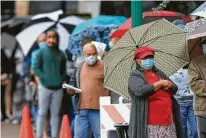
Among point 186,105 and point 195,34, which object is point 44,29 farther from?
point 195,34

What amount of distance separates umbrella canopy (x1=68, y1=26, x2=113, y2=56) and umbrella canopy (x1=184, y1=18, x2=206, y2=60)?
11.5 ft

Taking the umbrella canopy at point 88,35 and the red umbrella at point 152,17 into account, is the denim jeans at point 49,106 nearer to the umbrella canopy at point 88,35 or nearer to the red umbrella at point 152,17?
the umbrella canopy at point 88,35

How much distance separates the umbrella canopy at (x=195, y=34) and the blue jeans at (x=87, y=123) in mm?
1829

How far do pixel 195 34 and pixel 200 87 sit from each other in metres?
0.68

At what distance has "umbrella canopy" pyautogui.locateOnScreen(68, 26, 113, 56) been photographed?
44.1ft

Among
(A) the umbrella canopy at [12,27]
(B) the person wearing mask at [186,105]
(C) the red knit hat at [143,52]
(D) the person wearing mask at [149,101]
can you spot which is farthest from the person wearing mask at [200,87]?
(A) the umbrella canopy at [12,27]

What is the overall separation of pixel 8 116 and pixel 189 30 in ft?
27.5

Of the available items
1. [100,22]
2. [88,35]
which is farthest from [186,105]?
[100,22]

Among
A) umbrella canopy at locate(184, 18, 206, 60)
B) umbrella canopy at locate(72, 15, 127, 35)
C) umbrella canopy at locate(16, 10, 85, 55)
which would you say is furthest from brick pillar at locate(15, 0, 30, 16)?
umbrella canopy at locate(184, 18, 206, 60)

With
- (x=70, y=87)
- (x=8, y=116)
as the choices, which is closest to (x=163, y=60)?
(x=70, y=87)

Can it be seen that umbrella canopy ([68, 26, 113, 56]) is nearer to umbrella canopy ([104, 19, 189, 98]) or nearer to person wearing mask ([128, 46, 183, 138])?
umbrella canopy ([104, 19, 189, 98])

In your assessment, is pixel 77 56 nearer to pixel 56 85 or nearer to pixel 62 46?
pixel 56 85

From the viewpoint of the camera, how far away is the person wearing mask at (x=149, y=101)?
8641 mm

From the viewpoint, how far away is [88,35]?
13.3 meters
